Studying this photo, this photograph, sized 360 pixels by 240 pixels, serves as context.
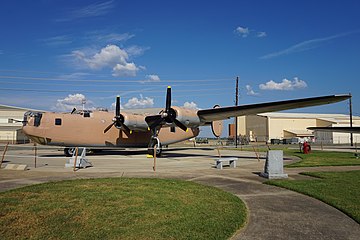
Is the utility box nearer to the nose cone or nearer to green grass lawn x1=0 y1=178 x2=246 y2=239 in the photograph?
green grass lawn x1=0 y1=178 x2=246 y2=239

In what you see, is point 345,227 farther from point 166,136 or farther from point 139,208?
point 166,136

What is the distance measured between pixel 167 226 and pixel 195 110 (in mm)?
17117

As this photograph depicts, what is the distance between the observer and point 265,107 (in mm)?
19547

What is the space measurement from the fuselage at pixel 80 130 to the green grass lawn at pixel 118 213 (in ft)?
43.8

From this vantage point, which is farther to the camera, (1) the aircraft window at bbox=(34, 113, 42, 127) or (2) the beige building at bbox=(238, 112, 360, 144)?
(2) the beige building at bbox=(238, 112, 360, 144)

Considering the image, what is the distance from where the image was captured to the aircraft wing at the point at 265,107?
54.8 feet

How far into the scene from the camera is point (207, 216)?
5.86 m

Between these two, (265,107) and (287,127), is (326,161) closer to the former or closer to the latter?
(265,107)

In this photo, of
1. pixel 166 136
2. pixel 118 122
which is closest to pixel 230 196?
pixel 118 122

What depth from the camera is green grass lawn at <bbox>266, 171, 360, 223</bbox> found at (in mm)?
6721

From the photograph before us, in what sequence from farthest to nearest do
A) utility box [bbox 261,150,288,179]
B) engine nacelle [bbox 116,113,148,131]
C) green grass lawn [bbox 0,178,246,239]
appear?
engine nacelle [bbox 116,113,148,131] → utility box [bbox 261,150,288,179] → green grass lawn [bbox 0,178,246,239]

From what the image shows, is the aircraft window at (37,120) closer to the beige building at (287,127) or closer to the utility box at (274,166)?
the utility box at (274,166)

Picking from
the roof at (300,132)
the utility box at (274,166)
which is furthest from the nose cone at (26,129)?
the roof at (300,132)

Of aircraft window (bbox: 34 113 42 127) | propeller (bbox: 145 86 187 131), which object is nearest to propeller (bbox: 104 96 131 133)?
propeller (bbox: 145 86 187 131)
